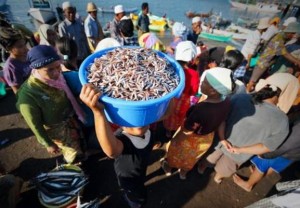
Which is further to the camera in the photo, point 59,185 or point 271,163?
point 271,163

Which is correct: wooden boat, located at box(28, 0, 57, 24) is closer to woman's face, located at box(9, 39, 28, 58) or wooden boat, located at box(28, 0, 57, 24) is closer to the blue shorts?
woman's face, located at box(9, 39, 28, 58)

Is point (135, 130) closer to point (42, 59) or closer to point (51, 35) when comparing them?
point (42, 59)

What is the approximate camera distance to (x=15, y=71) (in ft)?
12.3

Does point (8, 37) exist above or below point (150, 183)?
above

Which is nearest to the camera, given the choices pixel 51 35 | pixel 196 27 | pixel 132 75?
pixel 132 75

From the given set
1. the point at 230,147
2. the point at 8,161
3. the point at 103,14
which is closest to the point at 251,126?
the point at 230,147

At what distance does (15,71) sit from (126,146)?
3.06m

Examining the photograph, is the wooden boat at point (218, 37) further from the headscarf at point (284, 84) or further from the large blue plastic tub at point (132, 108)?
the large blue plastic tub at point (132, 108)

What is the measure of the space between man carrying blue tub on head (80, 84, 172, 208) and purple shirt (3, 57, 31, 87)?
2795 millimetres

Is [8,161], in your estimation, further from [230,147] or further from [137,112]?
[230,147]

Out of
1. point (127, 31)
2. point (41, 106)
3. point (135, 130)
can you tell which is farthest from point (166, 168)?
point (127, 31)

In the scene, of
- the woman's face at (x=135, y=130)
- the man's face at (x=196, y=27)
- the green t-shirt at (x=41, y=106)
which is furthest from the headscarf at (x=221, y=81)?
the man's face at (x=196, y=27)

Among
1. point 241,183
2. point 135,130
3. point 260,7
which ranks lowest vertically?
point 260,7

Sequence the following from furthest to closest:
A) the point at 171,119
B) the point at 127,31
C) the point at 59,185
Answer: the point at 127,31 → the point at 171,119 → the point at 59,185
